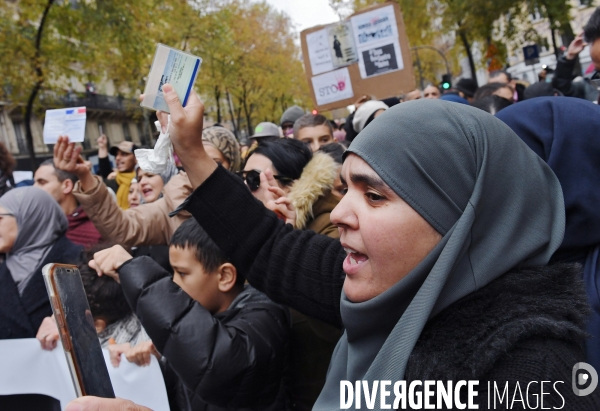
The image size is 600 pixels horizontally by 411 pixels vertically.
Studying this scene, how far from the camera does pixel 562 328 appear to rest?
126cm

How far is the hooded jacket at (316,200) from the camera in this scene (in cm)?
258

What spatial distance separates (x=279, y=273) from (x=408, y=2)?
15.1 metres

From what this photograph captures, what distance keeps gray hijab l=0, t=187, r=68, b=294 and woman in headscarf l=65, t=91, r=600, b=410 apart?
2251 mm

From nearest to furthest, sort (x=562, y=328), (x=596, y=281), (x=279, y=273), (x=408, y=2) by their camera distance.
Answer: (x=562, y=328) < (x=596, y=281) < (x=279, y=273) < (x=408, y=2)

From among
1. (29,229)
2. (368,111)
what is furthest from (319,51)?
(29,229)

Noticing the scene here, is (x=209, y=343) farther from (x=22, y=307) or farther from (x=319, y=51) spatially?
(x=319, y=51)

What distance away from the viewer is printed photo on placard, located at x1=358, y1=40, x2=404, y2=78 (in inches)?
237

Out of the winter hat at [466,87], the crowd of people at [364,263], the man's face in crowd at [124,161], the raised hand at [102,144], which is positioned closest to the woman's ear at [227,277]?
the crowd of people at [364,263]

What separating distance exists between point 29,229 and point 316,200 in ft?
5.55

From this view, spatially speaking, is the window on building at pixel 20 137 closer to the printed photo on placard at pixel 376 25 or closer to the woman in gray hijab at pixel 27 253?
the printed photo on placard at pixel 376 25

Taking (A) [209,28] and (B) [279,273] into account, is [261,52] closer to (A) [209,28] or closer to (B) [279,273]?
(A) [209,28]

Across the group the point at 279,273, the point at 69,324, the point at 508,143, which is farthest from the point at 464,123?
the point at 69,324

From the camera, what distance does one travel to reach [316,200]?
8.71 feet

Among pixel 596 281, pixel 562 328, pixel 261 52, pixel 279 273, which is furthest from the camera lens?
pixel 261 52
